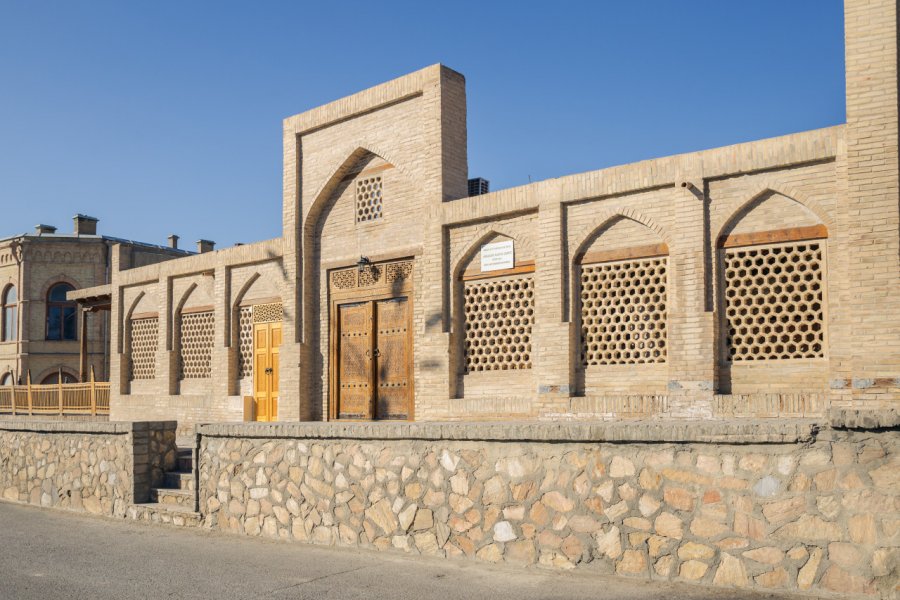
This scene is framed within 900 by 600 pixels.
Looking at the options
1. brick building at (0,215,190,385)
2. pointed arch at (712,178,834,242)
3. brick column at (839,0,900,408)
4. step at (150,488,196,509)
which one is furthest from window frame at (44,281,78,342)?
brick column at (839,0,900,408)

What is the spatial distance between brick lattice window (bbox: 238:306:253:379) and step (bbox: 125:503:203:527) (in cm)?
623

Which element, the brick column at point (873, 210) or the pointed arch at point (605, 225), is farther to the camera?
the pointed arch at point (605, 225)

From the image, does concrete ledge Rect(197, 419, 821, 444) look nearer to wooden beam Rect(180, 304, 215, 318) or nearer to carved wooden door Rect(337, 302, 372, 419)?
carved wooden door Rect(337, 302, 372, 419)

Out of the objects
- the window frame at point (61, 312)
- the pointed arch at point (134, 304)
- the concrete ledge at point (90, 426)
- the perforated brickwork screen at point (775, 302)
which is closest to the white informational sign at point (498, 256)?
the perforated brickwork screen at point (775, 302)

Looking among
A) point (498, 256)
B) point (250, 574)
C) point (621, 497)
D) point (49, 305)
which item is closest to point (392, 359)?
point (498, 256)

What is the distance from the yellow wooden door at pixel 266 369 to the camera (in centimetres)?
1505

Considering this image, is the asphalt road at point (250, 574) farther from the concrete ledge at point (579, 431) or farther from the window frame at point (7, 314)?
the window frame at point (7, 314)

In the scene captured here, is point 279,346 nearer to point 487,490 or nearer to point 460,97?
point 460,97

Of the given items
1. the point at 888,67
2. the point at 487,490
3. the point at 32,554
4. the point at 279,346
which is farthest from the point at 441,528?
the point at 279,346

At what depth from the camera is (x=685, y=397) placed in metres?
10.0

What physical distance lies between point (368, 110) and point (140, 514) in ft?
22.6

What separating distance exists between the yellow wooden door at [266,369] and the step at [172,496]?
5.19 meters

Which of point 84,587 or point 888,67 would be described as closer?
point 84,587

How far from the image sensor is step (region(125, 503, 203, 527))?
8781 mm
